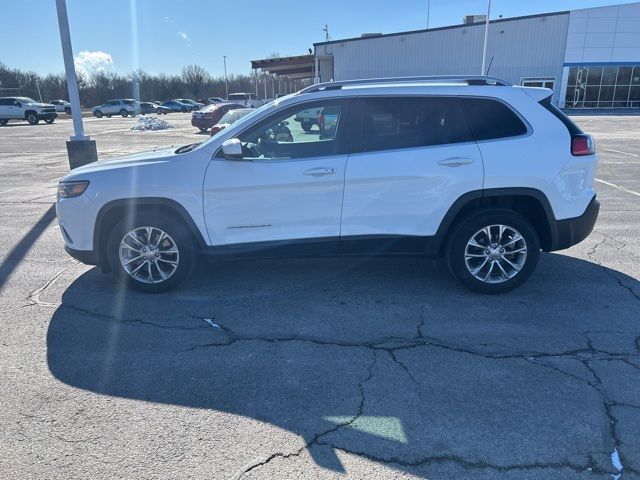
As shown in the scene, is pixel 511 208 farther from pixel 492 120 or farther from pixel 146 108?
pixel 146 108

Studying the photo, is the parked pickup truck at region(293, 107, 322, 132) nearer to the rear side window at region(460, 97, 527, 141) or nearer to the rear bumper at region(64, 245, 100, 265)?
the rear side window at region(460, 97, 527, 141)

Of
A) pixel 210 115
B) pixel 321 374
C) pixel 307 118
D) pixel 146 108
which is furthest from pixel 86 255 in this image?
pixel 146 108

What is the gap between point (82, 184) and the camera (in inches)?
177

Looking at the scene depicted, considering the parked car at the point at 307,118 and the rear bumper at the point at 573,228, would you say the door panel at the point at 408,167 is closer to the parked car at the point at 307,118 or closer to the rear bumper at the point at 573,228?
the parked car at the point at 307,118

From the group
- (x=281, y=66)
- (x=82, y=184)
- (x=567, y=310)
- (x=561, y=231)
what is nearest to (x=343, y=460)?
(x=567, y=310)

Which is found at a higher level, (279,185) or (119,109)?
(119,109)

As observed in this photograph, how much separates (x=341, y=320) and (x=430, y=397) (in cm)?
124

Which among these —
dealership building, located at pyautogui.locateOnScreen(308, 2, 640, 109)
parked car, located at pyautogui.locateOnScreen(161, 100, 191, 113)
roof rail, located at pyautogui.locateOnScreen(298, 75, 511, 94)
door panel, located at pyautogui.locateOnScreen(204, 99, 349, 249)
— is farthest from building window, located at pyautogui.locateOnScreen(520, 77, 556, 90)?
door panel, located at pyautogui.locateOnScreen(204, 99, 349, 249)

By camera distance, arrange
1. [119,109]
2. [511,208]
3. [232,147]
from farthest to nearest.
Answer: [119,109] → [511,208] → [232,147]

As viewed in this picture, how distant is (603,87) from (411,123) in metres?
47.7

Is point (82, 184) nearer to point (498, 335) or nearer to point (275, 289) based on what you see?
point (275, 289)

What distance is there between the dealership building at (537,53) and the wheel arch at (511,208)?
134ft

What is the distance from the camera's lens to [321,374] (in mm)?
3340

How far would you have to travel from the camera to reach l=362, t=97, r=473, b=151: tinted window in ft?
14.6
